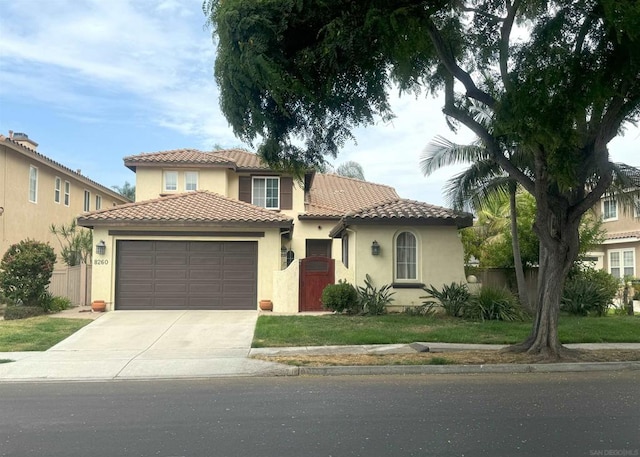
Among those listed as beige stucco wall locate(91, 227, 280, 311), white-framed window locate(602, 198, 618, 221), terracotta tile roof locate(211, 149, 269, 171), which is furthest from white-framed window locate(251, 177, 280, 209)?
white-framed window locate(602, 198, 618, 221)

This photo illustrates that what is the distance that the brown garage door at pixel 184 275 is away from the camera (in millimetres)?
18328

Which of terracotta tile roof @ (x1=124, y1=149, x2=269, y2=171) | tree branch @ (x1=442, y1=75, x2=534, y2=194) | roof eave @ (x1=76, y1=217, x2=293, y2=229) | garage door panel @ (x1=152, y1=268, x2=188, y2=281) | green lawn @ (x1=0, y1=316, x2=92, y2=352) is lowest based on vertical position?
green lawn @ (x1=0, y1=316, x2=92, y2=352)

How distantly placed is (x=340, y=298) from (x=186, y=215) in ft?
19.1

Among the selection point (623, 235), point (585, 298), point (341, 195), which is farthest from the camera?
point (341, 195)

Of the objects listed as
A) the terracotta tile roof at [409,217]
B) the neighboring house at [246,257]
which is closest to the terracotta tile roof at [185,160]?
the neighboring house at [246,257]

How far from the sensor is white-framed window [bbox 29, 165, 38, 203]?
23.9 meters

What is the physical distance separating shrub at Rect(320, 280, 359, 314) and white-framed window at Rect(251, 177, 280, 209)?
858 cm

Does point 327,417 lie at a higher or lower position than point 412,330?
lower

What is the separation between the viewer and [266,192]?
82.6 ft

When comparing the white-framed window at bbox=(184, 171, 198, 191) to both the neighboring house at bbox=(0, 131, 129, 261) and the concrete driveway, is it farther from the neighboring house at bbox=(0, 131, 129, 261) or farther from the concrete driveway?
the concrete driveway

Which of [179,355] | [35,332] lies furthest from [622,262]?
[35,332]

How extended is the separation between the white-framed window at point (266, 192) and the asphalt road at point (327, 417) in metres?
16.0

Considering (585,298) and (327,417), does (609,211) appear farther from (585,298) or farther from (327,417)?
(327,417)

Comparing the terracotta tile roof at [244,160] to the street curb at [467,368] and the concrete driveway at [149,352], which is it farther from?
the street curb at [467,368]
